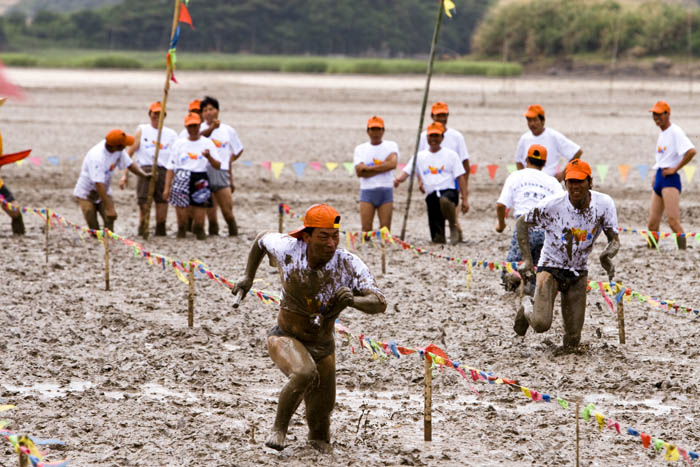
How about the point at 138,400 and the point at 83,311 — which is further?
the point at 83,311

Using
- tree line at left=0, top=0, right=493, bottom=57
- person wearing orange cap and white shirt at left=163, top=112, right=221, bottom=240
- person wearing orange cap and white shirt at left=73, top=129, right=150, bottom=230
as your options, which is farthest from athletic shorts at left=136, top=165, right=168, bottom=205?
tree line at left=0, top=0, right=493, bottom=57

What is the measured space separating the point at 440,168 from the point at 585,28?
4473 cm

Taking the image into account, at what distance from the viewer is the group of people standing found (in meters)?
12.6

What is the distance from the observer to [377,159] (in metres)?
12.7

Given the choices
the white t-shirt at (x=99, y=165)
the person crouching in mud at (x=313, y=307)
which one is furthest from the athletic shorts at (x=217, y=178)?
the person crouching in mud at (x=313, y=307)

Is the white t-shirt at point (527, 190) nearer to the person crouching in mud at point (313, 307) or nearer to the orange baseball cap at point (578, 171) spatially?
the orange baseball cap at point (578, 171)

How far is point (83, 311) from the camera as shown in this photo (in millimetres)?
9641

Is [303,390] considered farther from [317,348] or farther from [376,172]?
[376,172]

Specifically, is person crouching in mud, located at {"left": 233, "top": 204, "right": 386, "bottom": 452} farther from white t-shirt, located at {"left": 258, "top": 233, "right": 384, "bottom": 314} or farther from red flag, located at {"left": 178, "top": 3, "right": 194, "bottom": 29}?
red flag, located at {"left": 178, "top": 3, "right": 194, "bottom": 29}

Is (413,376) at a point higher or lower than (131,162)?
lower

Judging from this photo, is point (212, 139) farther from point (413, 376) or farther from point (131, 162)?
point (413, 376)

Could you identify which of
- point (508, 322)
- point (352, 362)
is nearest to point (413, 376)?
point (352, 362)

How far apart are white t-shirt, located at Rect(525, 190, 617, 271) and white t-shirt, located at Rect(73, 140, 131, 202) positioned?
241 inches

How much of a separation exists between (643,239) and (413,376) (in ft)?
23.1
